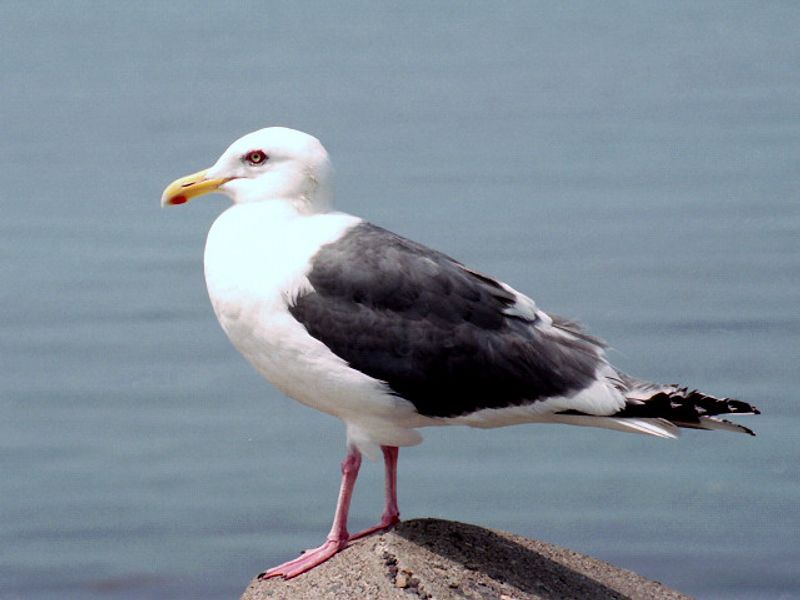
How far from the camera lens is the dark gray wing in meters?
7.18

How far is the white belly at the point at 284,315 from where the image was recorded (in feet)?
23.4

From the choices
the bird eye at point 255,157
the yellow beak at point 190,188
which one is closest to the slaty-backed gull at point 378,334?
the bird eye at point 255,157

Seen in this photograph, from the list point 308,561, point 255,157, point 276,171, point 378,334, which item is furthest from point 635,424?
point 255,157

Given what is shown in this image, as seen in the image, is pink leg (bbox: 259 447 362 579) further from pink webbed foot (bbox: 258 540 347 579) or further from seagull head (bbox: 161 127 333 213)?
seagull head (bbox: 161 127 333 213)

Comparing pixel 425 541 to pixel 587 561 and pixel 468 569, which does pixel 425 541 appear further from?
pixel 587 561

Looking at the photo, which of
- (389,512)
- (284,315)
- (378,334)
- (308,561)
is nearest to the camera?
(284,315)

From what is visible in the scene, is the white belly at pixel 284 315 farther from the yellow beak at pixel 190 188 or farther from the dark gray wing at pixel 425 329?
the yellow beak at pixel 190 188

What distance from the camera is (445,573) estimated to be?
7223mm

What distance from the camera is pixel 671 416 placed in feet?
23.7

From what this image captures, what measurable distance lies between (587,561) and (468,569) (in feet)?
3.18

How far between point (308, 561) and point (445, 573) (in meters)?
0.59

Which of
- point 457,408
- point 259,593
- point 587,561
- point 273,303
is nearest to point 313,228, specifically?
point 273,303

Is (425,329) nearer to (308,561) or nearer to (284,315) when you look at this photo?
(284,315)

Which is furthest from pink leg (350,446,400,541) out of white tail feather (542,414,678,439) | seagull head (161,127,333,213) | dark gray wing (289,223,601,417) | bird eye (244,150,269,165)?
bird eye (244,150,269,165)
